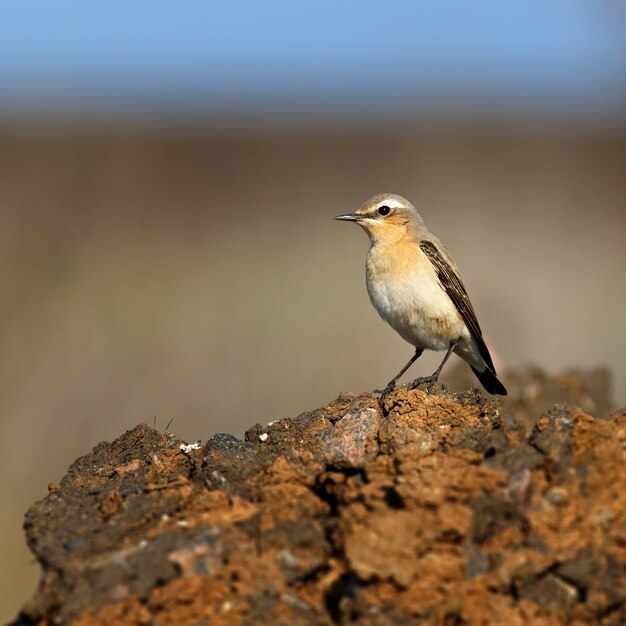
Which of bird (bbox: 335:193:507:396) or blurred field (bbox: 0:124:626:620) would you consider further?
blurred field (bbox: 0:124:626:620)

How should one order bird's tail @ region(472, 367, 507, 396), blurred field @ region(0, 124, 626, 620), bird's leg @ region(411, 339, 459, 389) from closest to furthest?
bird's leg @ region(411, 339, 459, 389) < bird's tail @ region(472, 367, 507, 396) < blurred field @ region(0, 124, 626, 620)

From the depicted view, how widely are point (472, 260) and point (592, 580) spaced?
40.0ft

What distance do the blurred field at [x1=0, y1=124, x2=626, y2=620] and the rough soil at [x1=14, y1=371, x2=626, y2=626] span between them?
5.13m

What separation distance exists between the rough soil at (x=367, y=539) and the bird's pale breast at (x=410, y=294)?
414cm

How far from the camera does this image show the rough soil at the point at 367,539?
3.60 meters

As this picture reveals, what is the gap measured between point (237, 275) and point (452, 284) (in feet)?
24.2

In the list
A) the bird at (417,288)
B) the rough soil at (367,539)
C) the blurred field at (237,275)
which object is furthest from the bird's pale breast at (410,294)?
the rough soil at (367,539)

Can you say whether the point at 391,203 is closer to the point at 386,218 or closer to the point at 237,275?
the point at 386,218

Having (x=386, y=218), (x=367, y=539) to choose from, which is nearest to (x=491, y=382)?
(x=386, y=218)

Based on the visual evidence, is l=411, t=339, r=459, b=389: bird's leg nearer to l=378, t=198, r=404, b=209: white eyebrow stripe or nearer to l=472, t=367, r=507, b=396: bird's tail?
l=472, t=367, r=507, b=396: bird's tail

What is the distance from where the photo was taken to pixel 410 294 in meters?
8.70

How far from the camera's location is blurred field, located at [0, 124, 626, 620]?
40.4ft

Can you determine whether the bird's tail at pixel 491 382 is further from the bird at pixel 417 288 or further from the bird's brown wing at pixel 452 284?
the bird's brown wing at pixel 452 284

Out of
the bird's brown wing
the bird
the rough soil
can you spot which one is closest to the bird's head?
the bird
